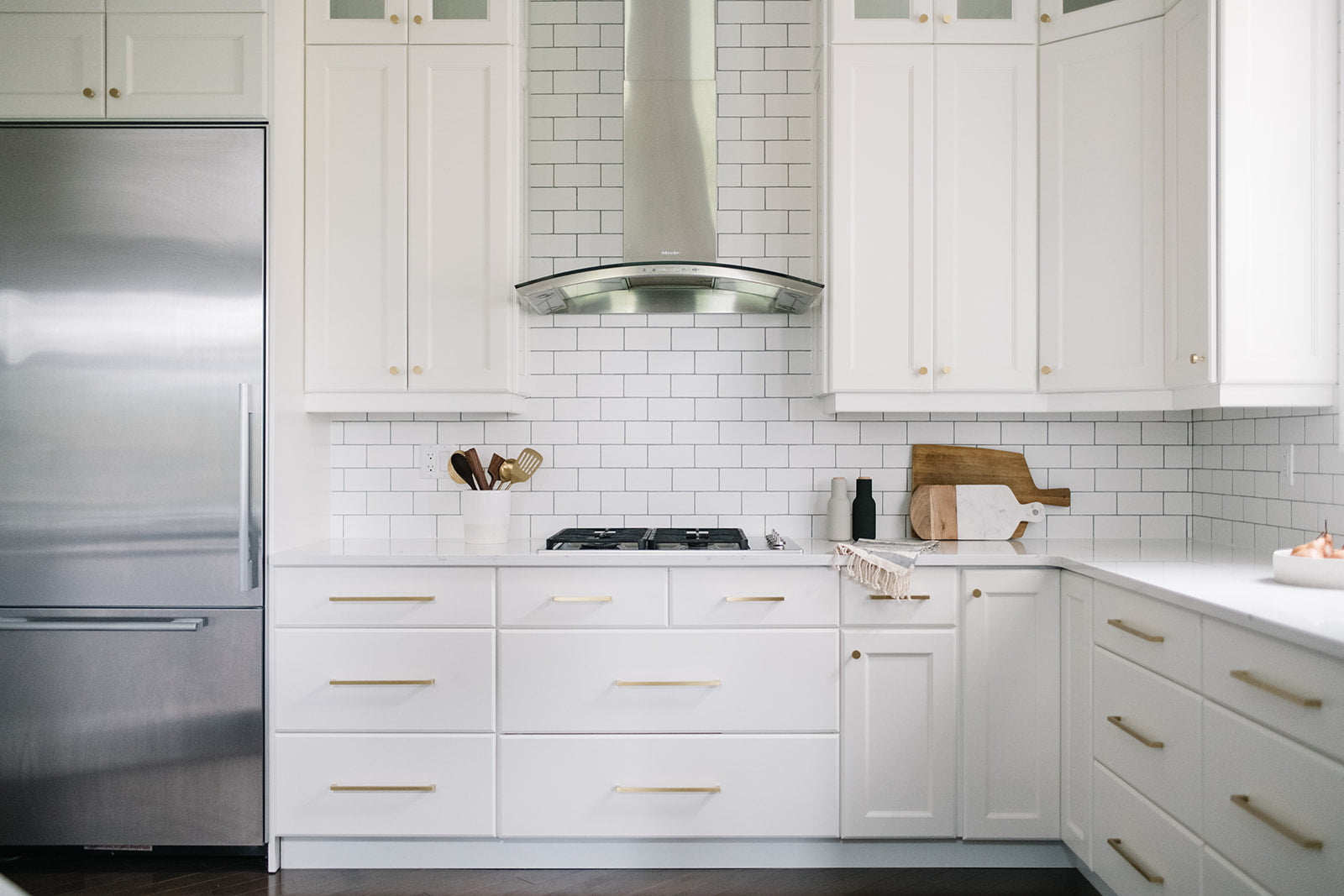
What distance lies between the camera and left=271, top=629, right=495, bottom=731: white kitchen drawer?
8.05 ft

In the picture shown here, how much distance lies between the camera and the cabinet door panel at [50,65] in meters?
2.42

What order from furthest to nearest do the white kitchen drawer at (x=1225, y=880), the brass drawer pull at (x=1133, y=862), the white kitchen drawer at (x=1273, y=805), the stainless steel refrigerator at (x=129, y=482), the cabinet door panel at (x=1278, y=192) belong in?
1. the stainless steel refrigerator at (x=129, y=482)
2. the cabinet door panel at (x=1278, y=192)
3. the brass drawer pull at (x=1133, y=862)
4. the white kitchen drawer at (x=1225, y=880)
5. the white kitchen drawer at (x=1273, y=805)

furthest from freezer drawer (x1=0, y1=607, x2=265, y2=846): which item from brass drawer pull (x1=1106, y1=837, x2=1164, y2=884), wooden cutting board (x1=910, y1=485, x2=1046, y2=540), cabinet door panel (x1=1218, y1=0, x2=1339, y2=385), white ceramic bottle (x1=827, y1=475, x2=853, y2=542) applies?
cabinet door panel (x1=1218, y1=0, x2=1339, y2=385)

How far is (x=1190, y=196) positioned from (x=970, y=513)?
1.18m

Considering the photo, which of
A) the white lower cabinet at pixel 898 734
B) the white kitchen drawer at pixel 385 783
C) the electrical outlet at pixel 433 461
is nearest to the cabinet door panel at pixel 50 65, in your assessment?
the electrical outlet at pixel 433 461

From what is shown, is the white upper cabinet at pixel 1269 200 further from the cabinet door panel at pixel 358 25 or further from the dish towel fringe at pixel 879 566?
the cabinet door panel at pixel 358 25

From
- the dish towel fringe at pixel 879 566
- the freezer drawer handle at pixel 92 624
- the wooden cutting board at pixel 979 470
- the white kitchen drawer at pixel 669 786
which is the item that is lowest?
the white kitchen drawer at pixel 669 786

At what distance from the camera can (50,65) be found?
242cm

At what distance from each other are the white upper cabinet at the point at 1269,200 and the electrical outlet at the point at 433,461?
247 cm

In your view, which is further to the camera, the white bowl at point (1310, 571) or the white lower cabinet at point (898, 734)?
the white lower cabinet at point (898, 734)

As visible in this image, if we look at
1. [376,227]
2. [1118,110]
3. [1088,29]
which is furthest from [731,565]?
[1088,29]

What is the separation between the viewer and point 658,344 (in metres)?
3.04

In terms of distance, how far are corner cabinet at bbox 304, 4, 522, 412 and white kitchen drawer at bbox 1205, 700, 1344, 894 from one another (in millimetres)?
2238

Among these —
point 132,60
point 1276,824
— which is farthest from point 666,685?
point 132,60
